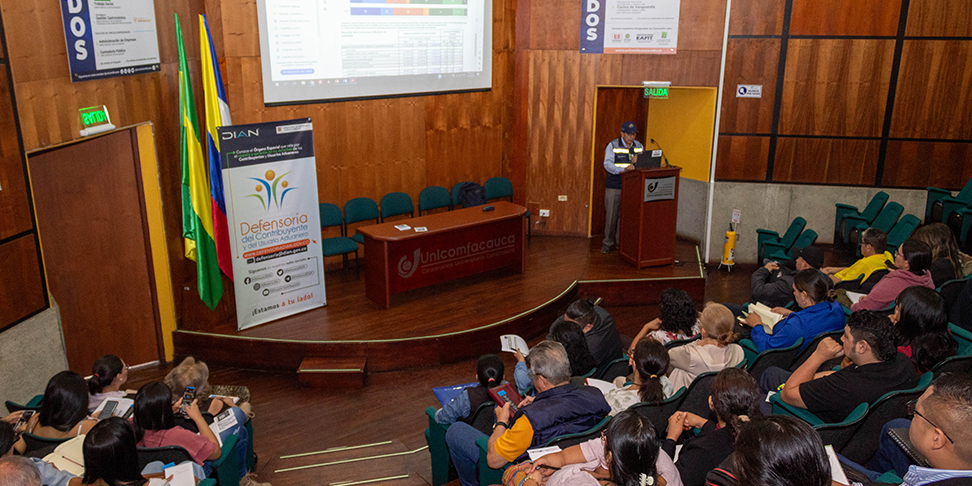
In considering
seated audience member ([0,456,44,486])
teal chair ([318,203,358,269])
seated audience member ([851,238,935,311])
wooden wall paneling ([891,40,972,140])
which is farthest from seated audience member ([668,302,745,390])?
wooden wall paneling ([891,40,972,140])

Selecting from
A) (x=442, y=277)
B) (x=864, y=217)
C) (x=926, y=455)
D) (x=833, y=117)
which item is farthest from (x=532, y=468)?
(x=833, y=117)

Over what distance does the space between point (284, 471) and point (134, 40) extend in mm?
3619

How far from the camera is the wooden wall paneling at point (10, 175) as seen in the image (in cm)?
438

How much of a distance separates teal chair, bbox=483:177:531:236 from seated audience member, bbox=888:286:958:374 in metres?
5.76

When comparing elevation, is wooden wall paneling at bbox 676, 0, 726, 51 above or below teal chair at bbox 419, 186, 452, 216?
above

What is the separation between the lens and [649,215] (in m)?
7.95

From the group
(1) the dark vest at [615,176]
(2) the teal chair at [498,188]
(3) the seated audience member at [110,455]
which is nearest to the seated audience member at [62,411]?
(3) the seated audience member at [110,455]

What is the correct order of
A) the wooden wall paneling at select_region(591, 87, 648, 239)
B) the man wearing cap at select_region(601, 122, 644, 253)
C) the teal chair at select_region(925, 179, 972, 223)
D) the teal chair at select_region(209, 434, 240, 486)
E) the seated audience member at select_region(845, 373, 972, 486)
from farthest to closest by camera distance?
the wooden wall paneling at select_region(591, 87, 648, 239) < the man wearing cap at select_region(601, 122, 644, 253) < the teal chair at select_region(925, 179, 972, 223) < the teal chair at select_region(209, 434, 240, 486) < the seated audience member at select_region(845, 373, 972, 486)

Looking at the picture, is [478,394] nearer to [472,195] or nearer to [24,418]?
[24,418]

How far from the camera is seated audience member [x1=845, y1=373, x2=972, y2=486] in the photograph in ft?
7.54

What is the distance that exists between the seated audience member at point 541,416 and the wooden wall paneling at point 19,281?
3.16 m

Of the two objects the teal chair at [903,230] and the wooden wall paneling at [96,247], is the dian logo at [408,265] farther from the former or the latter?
the teal chair at [903,230]

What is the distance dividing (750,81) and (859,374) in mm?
6139

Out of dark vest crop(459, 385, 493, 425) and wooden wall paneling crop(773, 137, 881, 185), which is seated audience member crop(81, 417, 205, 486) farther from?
wooden wall paneling crop(773, 137, 881, 185)
